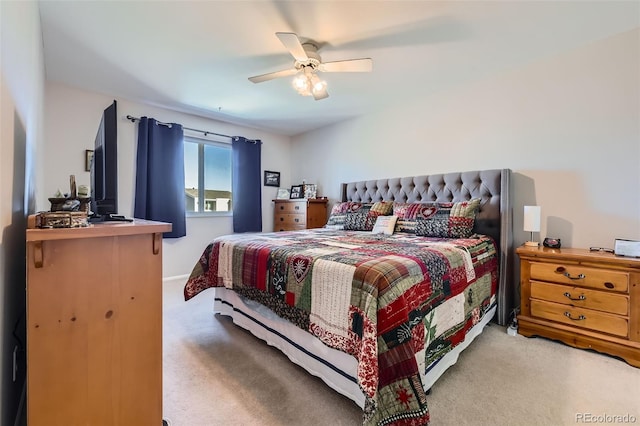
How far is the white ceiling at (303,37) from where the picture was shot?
6.26 ft

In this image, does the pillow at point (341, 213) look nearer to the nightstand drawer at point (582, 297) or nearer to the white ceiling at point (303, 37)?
the white ceiling at point (303, 37)

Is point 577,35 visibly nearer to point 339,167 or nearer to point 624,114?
point 624,114

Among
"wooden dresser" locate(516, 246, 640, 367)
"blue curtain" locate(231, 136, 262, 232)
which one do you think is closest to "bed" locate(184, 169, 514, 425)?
"wooden dresser" locate(516, 246, 640, 367)

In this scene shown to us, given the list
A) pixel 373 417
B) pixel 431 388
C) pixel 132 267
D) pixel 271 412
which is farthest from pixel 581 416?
pixel 132 267

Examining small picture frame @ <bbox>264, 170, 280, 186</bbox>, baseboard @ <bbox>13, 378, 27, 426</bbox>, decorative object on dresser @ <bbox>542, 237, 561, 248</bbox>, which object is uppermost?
small picture frame @ <bbox>264, 170, 280, 186</bbox>

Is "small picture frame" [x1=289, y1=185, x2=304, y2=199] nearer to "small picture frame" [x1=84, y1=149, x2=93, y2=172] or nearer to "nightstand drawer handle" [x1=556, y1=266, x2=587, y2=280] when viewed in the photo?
"small picture frame" [x1=84, y1=149, x2=93, y2=172]

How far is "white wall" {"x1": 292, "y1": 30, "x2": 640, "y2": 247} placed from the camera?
222 cm

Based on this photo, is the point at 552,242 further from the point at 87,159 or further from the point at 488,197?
the point at 87,159

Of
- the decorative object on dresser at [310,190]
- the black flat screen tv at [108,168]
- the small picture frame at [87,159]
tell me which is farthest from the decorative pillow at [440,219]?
the small picture frame at [87,159]

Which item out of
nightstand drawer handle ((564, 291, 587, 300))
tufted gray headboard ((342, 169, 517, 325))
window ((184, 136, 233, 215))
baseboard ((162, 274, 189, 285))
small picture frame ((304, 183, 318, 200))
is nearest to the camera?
nightstand drawer handle ((564, 291, 587, 300))

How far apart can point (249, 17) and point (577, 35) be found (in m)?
2.62

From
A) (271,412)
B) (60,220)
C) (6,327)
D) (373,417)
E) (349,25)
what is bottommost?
(271,412)

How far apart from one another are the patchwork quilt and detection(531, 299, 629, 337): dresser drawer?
362 millimetres

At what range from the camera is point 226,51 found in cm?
242
